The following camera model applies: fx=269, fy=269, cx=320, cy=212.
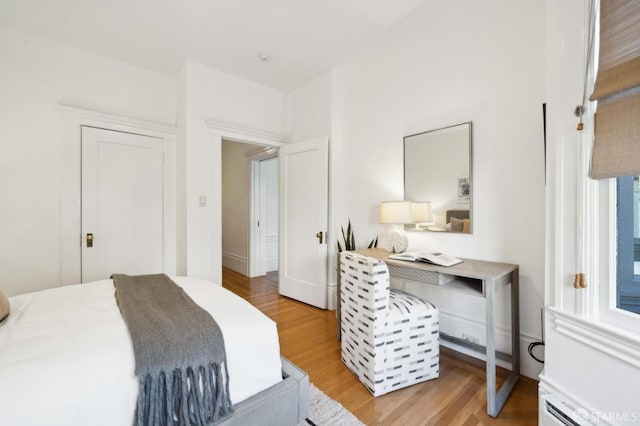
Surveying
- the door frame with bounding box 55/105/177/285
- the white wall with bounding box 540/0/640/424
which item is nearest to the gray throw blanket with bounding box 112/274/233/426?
the white wall with bounding box 540/0/640/424

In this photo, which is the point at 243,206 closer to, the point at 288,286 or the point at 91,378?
the point at 288,286

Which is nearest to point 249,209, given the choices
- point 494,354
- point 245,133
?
point 245,133

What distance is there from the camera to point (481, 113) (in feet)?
6.56

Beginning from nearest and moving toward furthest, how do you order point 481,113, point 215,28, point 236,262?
1. point 481,113
2. point 215,28
3. point 236,262

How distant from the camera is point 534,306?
1787 mm

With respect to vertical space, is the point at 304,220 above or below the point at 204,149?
below

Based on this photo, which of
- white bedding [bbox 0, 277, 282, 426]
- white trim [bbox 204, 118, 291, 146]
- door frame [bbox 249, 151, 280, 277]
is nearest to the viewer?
white bedding [bbox 0, 277, 282, 426]

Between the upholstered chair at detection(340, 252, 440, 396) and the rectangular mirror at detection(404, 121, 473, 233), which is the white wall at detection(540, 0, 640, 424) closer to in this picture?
the upholstered chair at detection(340, 252, 440, 396)

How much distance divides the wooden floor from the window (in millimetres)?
899

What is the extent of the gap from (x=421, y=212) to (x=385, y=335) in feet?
3.50

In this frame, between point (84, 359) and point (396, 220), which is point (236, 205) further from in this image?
point (84, 359)

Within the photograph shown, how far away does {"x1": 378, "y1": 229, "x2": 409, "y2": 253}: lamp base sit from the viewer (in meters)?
2.27

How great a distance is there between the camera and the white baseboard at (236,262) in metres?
4.57

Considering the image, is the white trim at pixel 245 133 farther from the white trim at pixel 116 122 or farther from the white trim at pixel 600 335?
the white trim at pixel 600 335
